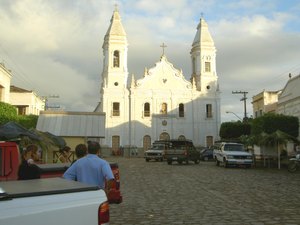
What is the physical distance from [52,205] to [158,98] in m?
56.9

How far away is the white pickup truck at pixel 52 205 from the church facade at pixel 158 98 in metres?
53.1

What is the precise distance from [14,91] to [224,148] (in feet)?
131

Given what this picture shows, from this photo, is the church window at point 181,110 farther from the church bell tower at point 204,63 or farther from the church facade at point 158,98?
the church bell tower at point 204,63

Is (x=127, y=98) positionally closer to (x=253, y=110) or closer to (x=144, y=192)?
(x=253, y=110)

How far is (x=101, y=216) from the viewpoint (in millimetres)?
3877

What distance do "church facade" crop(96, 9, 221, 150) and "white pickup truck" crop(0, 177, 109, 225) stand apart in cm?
5309

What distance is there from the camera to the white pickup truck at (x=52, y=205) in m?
3.38

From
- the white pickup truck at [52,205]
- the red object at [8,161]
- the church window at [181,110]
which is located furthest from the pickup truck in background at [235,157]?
the church window at [181,110]

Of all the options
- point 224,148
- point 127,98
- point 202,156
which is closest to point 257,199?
point 224,148

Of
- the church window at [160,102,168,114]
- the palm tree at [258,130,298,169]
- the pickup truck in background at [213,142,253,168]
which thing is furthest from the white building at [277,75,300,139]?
the church window at [160,102,168,114]

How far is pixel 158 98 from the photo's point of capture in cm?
6034

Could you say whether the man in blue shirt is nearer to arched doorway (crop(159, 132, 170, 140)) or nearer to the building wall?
arched doorway (crop(159, 132, 170, 140))

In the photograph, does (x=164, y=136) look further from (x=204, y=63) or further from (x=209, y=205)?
(x=209, y=205)

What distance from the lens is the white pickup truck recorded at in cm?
338
